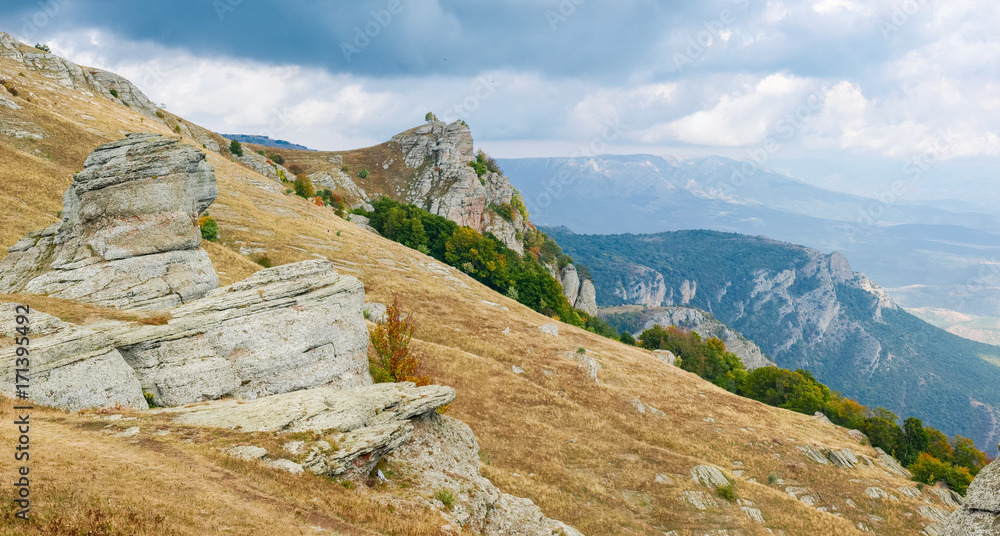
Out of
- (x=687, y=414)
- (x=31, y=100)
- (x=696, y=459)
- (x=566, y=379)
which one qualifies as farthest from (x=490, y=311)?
(x=31, y=100)

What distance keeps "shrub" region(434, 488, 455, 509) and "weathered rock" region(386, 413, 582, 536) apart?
208mm

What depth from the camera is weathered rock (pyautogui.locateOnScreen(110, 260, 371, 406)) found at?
20516mm

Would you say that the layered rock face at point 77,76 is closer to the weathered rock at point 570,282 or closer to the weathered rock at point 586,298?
the weathered rock at point 570,282

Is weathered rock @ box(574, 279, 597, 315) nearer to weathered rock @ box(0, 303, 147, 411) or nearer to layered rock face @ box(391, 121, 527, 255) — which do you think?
layered rock face @ box(391, 121, 527, 255)

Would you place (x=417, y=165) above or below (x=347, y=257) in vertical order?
above

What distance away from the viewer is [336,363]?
1058 inches

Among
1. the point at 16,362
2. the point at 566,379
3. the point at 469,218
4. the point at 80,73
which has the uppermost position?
the point at 80,73

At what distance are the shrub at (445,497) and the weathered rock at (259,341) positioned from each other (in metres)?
12.2

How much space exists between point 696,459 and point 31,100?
87285 millimetres

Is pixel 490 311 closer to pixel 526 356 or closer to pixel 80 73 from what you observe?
pixel 526 356

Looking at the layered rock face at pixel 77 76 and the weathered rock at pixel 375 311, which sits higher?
the layered rock face at pixel 77 76

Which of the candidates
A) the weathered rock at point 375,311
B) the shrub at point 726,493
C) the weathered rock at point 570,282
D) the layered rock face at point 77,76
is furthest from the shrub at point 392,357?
the weathered rock at point 570,282

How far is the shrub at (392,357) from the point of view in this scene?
97.2 feet

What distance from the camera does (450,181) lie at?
13088cm
